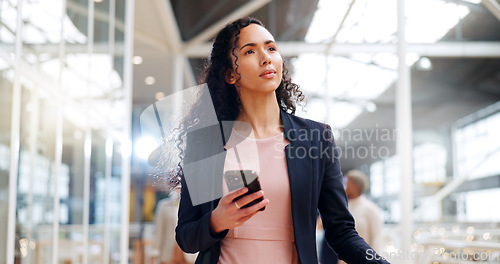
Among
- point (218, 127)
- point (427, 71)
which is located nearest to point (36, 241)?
point (218, 127)

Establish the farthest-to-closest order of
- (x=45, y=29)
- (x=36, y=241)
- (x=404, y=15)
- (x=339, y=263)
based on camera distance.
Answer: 1. (x=339, y=263)
2. (x=45, y=29)
3. (x=36, y=241)
4. (x=404, y=15)

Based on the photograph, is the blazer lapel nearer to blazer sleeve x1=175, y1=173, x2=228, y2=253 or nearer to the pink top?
the pink top

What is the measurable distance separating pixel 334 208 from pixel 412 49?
2.42 meters

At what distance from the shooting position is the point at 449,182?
22.6ft

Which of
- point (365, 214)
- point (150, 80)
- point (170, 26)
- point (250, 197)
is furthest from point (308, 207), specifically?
point (150, 80)

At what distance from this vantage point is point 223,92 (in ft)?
4.17

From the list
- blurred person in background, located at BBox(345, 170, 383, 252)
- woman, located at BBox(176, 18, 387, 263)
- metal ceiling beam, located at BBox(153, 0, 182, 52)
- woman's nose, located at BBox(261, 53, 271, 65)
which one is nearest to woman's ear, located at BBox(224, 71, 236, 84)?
woman, located at BBox(176, 18, 387, 263)

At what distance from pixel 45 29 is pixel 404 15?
1.89 meters

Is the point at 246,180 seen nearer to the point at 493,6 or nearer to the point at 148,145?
the point at 148,145

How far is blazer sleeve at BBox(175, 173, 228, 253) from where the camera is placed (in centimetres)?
103

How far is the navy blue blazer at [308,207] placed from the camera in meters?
1.04

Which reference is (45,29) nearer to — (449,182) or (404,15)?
(404,15)

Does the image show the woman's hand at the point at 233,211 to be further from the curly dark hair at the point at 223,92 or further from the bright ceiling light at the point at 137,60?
the bright ceiling light at the point at 137,60

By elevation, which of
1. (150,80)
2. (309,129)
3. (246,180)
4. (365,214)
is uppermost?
(150,80)
